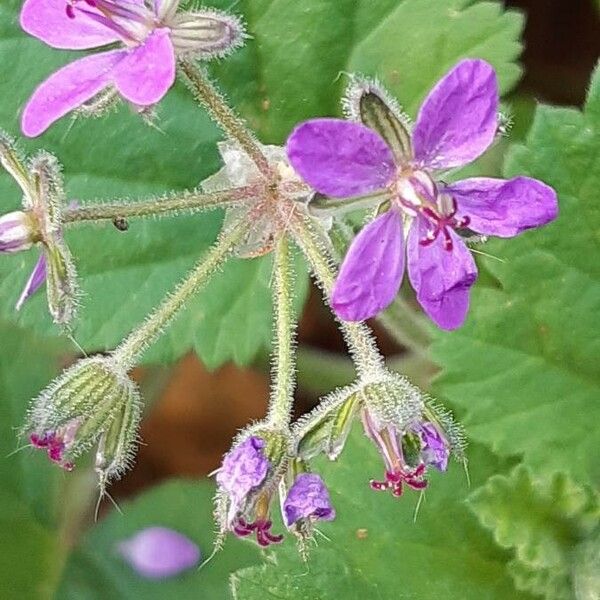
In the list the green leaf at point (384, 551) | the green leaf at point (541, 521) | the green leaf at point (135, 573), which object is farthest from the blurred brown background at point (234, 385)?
the green leaf at point (541, 521)

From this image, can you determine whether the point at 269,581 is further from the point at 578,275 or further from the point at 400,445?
the point at 578,275

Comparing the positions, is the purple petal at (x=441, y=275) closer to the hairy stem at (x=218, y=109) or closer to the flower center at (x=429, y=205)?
the flower center at (x=429, y=205)

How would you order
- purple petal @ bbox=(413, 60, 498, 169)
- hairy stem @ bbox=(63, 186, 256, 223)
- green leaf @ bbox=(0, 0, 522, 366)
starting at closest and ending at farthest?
1. purple petal @ bbox=(413, 60, 498, 169)
2. hairy stem @ bbox=(63, 186, 256, 223)
3. green leaf @ bbox=(0, 0, 522, 366)

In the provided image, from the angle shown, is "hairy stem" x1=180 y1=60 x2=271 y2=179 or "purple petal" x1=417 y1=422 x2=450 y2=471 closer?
"purple petal" x1=417 y1=422 x2=450 y2=471

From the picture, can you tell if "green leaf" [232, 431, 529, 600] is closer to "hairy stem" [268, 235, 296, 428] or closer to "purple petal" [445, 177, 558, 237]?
"hairy stem" [268, 235, 296, 428]

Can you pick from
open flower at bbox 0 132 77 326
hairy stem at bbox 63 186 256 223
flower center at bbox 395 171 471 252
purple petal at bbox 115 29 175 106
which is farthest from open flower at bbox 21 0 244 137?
flower center at bbox 395 171 471 252

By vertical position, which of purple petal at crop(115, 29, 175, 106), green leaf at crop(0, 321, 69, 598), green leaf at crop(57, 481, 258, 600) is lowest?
green leaf at crop(57, 481, 258, 600)

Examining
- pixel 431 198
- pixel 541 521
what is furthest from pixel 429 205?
pixel 541 521

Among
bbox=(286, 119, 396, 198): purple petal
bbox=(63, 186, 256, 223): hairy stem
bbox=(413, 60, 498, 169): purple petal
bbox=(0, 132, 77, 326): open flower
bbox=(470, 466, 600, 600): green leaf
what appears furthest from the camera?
bbox=(470, 466, 600, 600): green leaf
